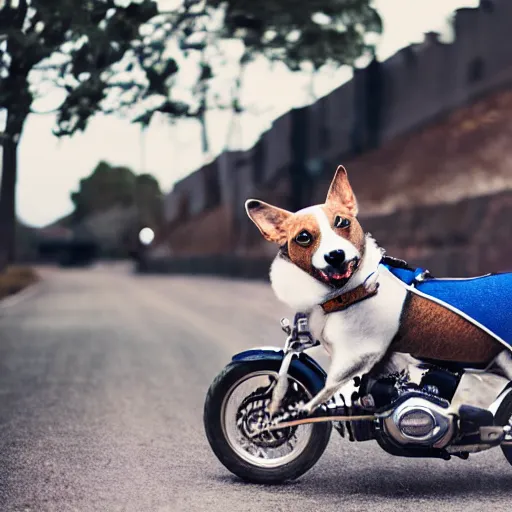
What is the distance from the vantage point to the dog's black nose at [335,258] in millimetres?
5016

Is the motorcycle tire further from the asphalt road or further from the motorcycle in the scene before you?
the asphalt road

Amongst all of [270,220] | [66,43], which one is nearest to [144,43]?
[66,43]

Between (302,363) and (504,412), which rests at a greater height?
(302,363)

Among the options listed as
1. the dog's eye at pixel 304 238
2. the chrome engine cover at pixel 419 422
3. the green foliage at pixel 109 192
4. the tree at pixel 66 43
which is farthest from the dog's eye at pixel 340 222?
the green foliage at pixel 109 192

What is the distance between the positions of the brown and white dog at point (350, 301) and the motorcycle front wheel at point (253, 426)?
0.28 metres

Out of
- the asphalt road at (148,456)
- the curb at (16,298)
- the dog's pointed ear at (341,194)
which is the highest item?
the dog's pointed ear at (341,194)

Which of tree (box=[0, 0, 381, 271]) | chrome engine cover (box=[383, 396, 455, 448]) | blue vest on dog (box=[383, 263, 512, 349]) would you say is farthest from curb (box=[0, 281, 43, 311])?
chrome engine cover (box=[383, 396, 455, 448])

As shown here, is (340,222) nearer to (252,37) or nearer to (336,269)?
(336,269)

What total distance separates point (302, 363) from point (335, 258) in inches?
28.4

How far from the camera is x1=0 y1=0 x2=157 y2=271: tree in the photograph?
41.9 ft

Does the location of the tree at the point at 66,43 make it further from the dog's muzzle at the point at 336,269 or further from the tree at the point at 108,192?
the tree at the point at 108,192

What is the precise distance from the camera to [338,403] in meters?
5.35

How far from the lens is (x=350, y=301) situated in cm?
525

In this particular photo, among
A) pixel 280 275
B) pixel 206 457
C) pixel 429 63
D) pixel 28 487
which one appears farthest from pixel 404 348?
pixel 429 63
